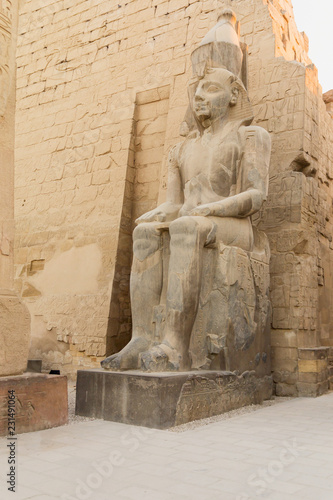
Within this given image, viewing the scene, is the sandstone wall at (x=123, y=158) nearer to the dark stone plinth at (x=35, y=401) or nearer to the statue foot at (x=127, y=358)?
the statue foot at (x=127, y=358)

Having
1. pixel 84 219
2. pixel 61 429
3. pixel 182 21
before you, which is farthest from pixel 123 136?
pixel 61 429

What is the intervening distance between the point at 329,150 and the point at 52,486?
5.18 metres

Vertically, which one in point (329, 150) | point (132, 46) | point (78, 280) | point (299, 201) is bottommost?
point (78, 280)


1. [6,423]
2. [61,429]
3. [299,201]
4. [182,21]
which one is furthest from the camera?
[182,21]

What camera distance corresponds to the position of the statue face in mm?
4402

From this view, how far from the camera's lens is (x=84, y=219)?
21.1 ft

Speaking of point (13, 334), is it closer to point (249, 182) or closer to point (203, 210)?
point (203, 210)

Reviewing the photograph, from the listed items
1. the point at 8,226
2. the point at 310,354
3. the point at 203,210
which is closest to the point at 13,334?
the point at 8,226

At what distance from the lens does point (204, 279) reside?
12.9 ft

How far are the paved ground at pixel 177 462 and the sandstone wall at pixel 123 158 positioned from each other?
2.18 metres

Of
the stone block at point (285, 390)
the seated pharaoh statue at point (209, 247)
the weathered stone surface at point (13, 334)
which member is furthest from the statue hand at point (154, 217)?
the stone block at point (285, 390)

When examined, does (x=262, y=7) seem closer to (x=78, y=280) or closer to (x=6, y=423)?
(x=78, y=280)

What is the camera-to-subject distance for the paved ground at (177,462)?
2025 mm

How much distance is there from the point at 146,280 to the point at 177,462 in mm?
1737
